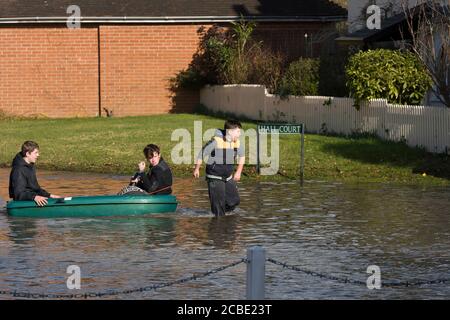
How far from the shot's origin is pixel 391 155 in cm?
2692

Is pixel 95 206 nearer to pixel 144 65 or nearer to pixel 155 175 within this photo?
pixel 155 175

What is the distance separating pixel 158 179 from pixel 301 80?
15306 millimetres

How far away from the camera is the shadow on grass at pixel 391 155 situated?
83.6 feet

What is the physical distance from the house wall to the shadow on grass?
49.8 feet

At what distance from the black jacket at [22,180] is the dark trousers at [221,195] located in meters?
2.83

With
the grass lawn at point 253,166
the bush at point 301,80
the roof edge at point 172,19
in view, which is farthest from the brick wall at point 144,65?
the bush at point 301,80

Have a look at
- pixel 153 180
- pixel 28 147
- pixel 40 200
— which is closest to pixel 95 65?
pixel 153 180

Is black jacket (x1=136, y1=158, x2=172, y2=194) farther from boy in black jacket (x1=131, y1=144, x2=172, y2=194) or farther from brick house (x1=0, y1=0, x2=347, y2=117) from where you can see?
brick house (x1=0, y1=0, x2=347, y2=117)

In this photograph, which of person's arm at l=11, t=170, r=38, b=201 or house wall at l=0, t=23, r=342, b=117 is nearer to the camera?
person's arm at l=11, t=170, r=38, b=201

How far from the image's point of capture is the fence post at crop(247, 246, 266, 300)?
33.8 ft
